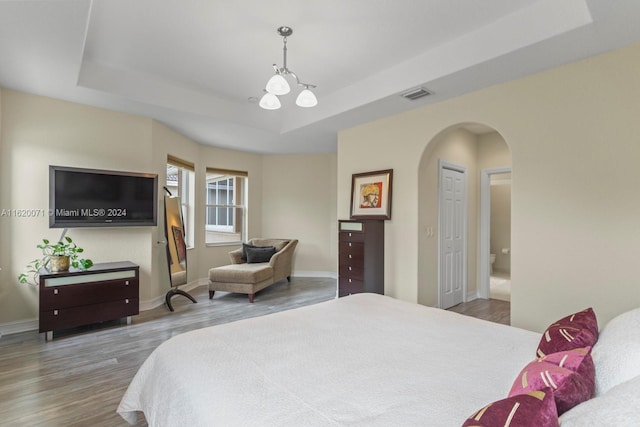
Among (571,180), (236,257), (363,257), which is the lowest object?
(236,257)

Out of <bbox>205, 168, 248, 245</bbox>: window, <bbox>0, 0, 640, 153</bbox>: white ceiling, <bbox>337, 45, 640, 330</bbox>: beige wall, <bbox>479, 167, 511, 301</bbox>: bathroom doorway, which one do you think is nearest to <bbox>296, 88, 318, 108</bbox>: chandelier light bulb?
<bbox>0, 0, 640, 153</bbox>: white ceiling

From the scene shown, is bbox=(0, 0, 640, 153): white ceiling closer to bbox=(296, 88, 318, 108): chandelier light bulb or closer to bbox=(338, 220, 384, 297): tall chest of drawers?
bbox=(296, 88, 318, 108): chandelier light bulb

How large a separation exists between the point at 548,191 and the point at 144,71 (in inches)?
162

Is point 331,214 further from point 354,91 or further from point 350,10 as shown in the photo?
point 350,10

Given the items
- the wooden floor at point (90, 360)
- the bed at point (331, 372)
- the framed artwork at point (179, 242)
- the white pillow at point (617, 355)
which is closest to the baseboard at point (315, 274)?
the wooden floor at point (90, 360)

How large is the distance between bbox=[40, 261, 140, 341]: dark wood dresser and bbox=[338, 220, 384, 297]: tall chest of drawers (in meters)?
2.51

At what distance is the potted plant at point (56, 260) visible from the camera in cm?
323

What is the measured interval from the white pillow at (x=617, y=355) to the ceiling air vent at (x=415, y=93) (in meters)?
2.53

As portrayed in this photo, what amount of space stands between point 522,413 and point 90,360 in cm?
322

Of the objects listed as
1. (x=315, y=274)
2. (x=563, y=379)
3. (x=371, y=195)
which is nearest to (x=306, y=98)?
(x=371, y=195)

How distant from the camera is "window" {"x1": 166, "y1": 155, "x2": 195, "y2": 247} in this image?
5238 millimetres

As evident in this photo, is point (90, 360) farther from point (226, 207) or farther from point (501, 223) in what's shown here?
point (501, 223)

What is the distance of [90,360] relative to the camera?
8.87ft

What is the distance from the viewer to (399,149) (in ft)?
12.8
